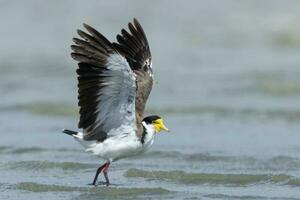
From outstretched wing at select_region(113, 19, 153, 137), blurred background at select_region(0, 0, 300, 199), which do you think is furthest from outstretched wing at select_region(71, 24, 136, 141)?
blurred background at select_region(0, 0, 300, 199)

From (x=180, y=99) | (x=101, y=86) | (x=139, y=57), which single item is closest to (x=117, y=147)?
(x=101, y=86)

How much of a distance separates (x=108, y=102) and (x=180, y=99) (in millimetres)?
6931

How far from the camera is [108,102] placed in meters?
11.2

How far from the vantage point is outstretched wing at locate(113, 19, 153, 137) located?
12.4m

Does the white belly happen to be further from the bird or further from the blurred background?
the blurred background

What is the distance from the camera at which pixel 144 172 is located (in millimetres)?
12375

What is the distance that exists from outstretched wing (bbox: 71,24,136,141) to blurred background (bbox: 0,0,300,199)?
779mm

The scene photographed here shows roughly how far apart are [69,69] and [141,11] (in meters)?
6.71

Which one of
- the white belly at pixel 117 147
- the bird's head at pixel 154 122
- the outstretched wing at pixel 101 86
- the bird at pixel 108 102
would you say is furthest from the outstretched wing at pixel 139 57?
the outstretched wing at pixel 101 86

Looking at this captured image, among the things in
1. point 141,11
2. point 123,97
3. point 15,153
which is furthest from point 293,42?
point 123,97

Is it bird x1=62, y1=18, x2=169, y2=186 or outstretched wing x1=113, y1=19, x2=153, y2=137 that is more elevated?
outstretched wing x1=113, y1=19, x2=153, y2=137

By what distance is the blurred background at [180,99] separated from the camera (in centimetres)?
1191

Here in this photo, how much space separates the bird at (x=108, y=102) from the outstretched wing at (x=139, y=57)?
0.05 feet

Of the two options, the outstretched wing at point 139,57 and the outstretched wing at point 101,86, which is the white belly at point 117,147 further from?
the outstretched wing at point 139,57
